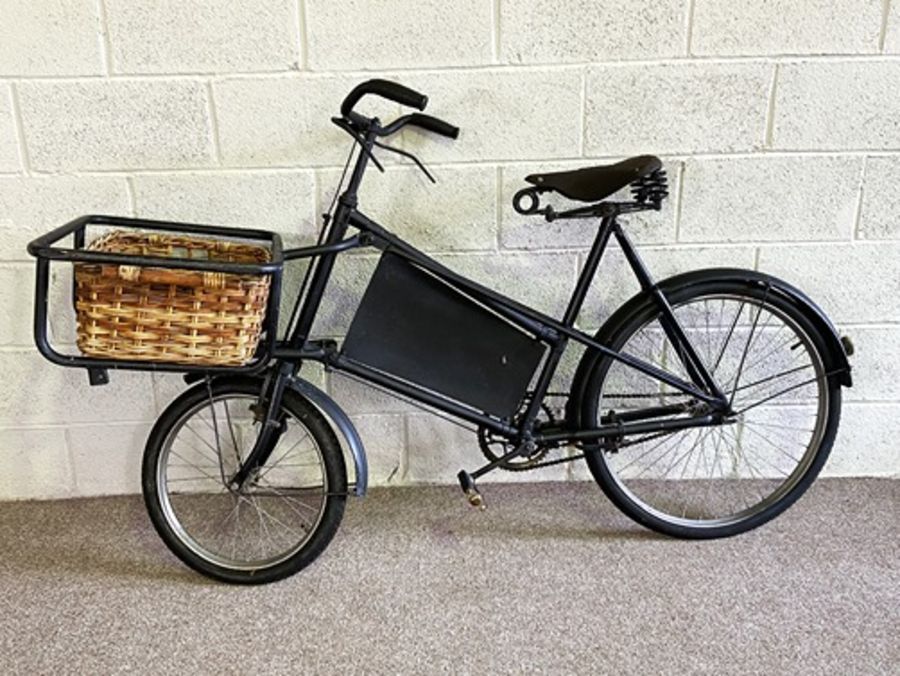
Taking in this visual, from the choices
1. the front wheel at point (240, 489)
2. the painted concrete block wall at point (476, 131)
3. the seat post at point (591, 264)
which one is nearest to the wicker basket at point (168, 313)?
the front wheel at point (240, 489)

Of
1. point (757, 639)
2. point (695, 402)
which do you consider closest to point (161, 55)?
point (695, 402)

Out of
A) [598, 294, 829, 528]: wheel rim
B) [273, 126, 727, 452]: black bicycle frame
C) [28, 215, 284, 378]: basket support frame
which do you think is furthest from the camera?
[598, 294, 829, 528]: wheel rim

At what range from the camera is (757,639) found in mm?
1720

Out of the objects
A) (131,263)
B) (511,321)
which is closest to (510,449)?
(511,321)

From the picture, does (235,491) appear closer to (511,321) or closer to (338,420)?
(338,420)

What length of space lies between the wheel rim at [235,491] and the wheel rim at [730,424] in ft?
2.68

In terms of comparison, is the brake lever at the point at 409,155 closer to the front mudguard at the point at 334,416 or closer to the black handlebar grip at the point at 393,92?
the black handlebar grip at the point at 393,92

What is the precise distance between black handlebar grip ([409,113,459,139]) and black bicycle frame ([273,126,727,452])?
0.11 m

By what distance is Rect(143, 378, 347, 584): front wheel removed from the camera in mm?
1894

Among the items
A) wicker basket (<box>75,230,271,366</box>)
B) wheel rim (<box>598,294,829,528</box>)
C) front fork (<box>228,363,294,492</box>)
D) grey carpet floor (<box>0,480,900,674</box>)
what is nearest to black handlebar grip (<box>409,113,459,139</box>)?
wicker basket (<box>75,230,271,366</box>)

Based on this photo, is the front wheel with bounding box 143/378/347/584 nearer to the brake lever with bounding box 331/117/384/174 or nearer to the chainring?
the chainring

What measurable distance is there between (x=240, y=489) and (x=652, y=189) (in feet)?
3.91

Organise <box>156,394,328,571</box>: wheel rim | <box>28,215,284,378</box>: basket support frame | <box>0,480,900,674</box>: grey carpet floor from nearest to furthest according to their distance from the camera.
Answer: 1. <box>28,215,284,378</box>: basket support frame
2. <box>0,480,900,674</box>: grey carpet floor
3. <box>156,394,328,571</box>: wheel rim

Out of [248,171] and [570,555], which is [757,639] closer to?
[570,555]
